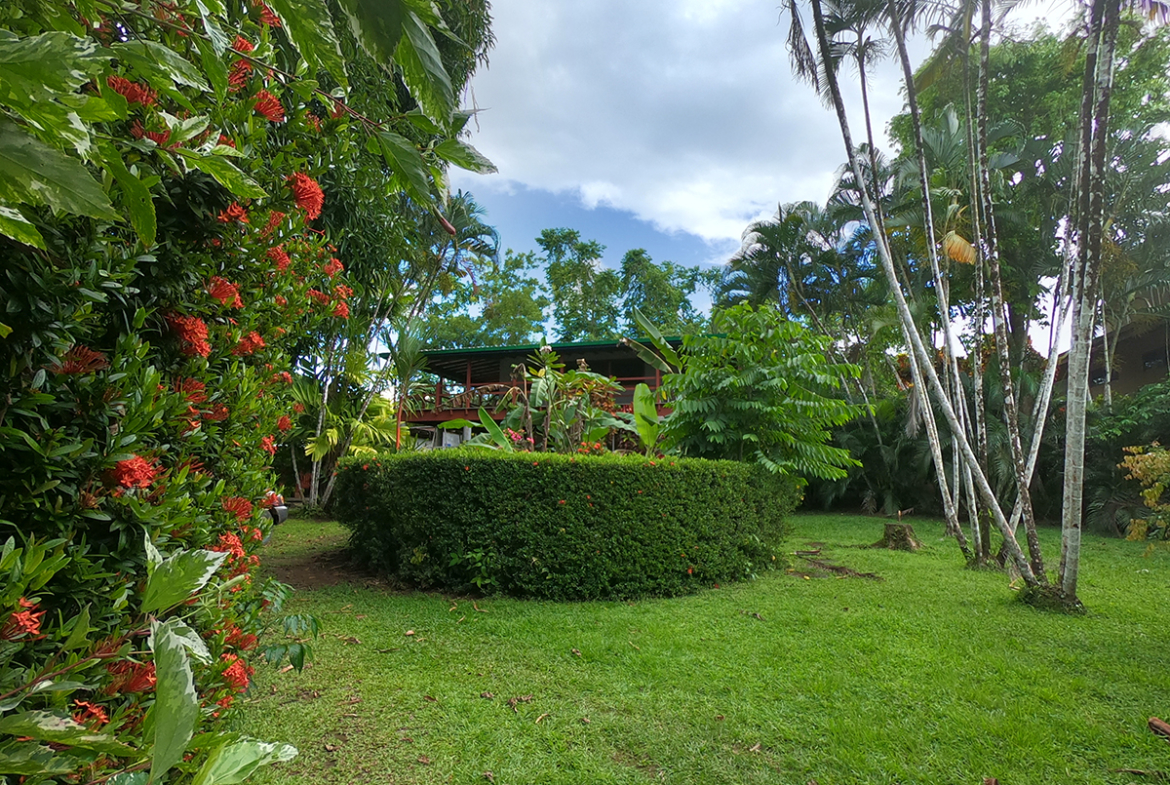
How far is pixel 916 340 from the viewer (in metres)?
6.04

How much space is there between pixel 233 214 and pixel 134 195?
4.03ft

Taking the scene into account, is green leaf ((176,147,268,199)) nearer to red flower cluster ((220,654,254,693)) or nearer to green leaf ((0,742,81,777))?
green leaf ((0,742,81,777))

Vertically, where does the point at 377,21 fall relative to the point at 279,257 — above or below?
below

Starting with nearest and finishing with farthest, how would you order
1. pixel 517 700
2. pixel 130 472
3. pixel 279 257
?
pixel 130 472 < pixel 279 257 < pixel 517 700

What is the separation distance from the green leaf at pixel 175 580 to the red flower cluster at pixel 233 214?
4.36 ft

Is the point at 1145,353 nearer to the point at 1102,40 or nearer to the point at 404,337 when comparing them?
the point at 1102,40

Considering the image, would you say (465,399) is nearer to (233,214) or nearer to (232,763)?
(233,214)

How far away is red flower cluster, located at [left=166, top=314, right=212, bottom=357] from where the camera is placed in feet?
4.98

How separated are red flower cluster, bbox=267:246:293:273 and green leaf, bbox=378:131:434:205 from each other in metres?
1.40

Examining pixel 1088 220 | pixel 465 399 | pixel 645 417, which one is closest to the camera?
pixel 1088 220

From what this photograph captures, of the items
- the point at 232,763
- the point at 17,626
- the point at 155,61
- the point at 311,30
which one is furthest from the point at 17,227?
the point at 17,626

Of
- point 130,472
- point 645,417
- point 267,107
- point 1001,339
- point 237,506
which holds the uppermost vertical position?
point 1001,339

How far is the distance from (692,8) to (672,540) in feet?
16.2

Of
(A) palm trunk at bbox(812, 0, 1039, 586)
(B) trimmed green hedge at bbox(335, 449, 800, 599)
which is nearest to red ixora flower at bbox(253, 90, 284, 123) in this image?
(B) trimmed green hedge at bbox(335, 449, 800, 599)
